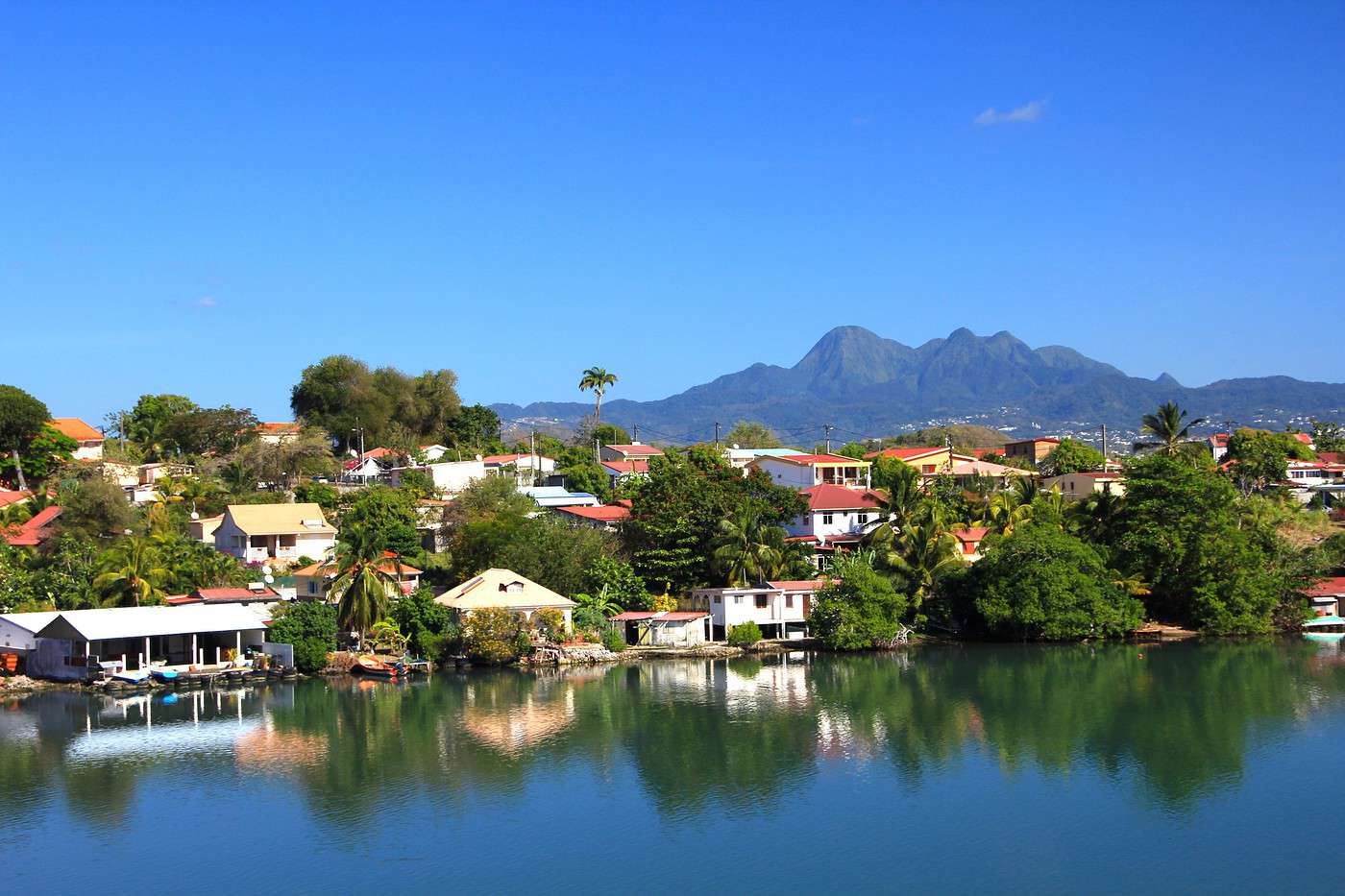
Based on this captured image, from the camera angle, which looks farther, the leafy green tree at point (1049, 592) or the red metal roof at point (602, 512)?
the red metal roof at point (602, 512)

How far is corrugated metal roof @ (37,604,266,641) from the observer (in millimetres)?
39000

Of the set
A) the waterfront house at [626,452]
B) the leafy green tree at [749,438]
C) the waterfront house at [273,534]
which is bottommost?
the waterfront house at [273,534]

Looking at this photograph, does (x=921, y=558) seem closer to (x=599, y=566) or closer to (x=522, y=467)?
(x=599, y=566)

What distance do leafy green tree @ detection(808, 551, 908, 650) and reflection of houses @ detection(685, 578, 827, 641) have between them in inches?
53.8

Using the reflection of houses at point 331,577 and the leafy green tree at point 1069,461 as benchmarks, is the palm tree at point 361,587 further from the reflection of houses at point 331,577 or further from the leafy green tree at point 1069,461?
the leafy green tree at point 1069,461

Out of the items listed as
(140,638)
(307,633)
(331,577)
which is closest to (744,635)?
(331,577)

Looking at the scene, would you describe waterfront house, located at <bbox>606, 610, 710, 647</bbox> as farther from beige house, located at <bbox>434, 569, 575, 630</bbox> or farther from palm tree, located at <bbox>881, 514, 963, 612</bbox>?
palm tree, located at <bbox>881, 514, 963, 612</bbox>

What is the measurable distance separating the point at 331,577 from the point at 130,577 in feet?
22.7

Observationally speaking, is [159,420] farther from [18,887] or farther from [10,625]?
[18,887]

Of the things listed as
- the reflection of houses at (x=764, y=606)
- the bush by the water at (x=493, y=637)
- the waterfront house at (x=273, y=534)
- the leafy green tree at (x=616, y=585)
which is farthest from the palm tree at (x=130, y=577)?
the reflection of houses at (x=764, y=606)

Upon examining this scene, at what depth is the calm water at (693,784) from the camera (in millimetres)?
23219

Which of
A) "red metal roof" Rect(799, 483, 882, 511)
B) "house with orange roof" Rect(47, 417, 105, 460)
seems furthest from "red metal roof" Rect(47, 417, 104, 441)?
"red metal roof" Rect(799, 483, 882, 511)

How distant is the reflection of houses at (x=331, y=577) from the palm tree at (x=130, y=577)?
557 cm

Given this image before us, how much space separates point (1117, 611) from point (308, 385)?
171 feet
